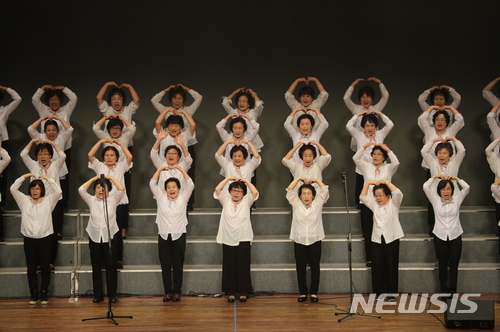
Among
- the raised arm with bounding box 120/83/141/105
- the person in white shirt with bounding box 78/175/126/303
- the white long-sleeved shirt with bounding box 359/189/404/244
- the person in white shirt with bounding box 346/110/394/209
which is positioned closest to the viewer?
the white long-sleeved shirt with bounding box 359/189/404/244

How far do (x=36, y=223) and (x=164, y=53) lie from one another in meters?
2.88

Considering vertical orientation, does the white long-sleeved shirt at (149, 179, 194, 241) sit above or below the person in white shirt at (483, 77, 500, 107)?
below

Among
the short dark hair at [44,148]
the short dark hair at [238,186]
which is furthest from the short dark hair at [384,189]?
the short dark hair at [44,148]

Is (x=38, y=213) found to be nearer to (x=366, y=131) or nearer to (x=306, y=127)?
(x=306, y=127)

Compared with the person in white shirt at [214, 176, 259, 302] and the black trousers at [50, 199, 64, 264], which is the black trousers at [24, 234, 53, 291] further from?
the person in white shirt at [214, 176, 259, 302]

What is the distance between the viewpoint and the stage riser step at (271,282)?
6.27 metres

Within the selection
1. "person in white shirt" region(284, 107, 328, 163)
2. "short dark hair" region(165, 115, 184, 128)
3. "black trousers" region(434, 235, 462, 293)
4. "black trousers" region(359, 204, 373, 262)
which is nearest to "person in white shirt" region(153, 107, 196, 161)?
"short dark hair" region(165, 115, 184, 128)

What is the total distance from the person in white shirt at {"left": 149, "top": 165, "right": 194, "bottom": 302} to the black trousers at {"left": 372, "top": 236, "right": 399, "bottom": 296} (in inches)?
72.2

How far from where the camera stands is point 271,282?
6324 millimetres

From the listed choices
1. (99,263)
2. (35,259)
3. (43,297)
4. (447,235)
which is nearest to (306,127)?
(447,235)

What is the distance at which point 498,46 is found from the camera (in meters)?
7.81

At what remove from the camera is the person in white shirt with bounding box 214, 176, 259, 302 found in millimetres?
6066

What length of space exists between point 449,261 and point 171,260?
2.66m

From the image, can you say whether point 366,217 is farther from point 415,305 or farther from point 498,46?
point 498,46
